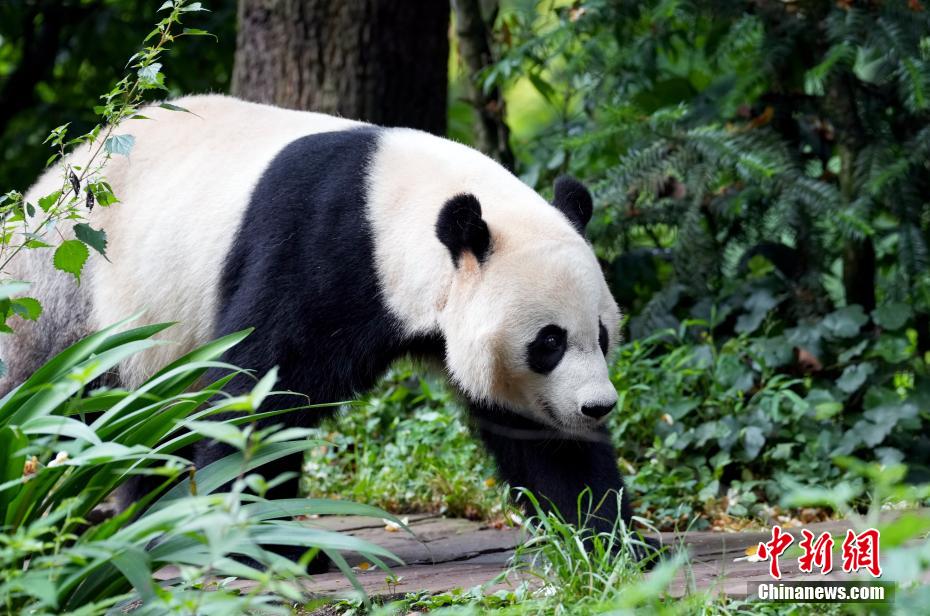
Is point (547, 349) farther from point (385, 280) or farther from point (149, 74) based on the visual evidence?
point (149, 74)

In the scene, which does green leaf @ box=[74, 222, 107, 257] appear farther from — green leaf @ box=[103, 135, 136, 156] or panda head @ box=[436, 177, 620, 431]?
panda head @ box=[436, 177, 620, 431]

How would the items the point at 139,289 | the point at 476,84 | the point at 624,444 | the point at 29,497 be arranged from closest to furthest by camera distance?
the point at 29,497 < the point at 139,289 < the point at 624,444 < the point at 476,84

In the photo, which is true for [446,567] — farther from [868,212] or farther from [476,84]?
[476,84]

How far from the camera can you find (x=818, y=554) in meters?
3.08

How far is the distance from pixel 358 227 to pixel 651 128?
7.82ft

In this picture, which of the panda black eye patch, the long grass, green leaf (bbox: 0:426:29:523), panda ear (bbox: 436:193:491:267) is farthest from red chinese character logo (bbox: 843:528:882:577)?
green leaf (bbox: 0:426:29:523)

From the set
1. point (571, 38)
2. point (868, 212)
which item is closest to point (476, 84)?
point (571, 38)

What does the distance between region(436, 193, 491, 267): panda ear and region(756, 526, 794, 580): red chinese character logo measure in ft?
4.48

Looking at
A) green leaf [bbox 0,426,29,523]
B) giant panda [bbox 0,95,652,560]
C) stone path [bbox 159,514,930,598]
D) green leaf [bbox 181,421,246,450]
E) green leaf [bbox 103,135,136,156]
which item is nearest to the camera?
green leaf [bbox 181,421,246,450]

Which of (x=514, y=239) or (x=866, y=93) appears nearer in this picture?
(x=514, y=239)

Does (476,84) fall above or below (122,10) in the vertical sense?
below

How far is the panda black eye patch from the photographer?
364 centimetres

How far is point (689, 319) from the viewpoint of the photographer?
579 cm

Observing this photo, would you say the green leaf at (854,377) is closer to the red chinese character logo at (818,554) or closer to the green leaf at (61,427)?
the red chinese character logo at (818,554)
